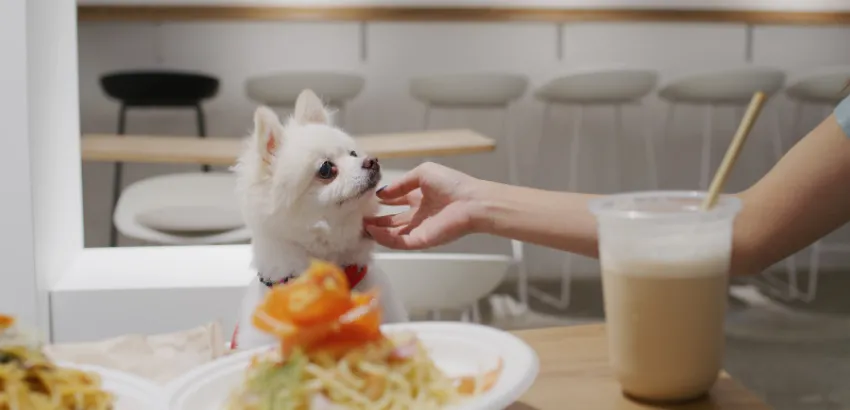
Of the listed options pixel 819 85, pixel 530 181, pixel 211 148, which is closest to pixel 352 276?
pixel 211 148

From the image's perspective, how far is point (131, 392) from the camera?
0.52 meters

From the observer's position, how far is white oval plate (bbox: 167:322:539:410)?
0.48 meters

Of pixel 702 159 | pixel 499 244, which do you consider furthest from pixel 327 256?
pixel 702 159

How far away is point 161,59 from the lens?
9.39 feet

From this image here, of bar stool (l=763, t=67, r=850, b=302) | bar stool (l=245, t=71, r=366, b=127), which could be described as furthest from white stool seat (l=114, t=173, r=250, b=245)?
bar stool (l=763, t=67, r=850, b=302)

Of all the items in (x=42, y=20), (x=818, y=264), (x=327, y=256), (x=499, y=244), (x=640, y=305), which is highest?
(x=42, y=20)

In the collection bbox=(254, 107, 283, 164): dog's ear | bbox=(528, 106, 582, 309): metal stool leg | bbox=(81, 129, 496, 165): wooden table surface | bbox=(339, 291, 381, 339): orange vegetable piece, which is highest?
bbox=(254, 107, 283, 164): dog's ear

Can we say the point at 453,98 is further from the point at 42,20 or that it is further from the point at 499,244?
the point at 42,20

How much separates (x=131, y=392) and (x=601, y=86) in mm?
2465

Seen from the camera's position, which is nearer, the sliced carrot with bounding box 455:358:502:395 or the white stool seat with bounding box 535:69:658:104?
the sliced carrot with bounding box 455:358:502:395

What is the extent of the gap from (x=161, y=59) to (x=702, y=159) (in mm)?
2109

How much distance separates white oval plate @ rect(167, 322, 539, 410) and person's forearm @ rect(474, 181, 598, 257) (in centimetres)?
21

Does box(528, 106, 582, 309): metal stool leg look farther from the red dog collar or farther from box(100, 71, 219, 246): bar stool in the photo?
the red dog collar

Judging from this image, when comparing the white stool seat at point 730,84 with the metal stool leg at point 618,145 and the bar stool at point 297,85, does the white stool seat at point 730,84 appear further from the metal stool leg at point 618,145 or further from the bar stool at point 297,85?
the bar stool at point 297,85
